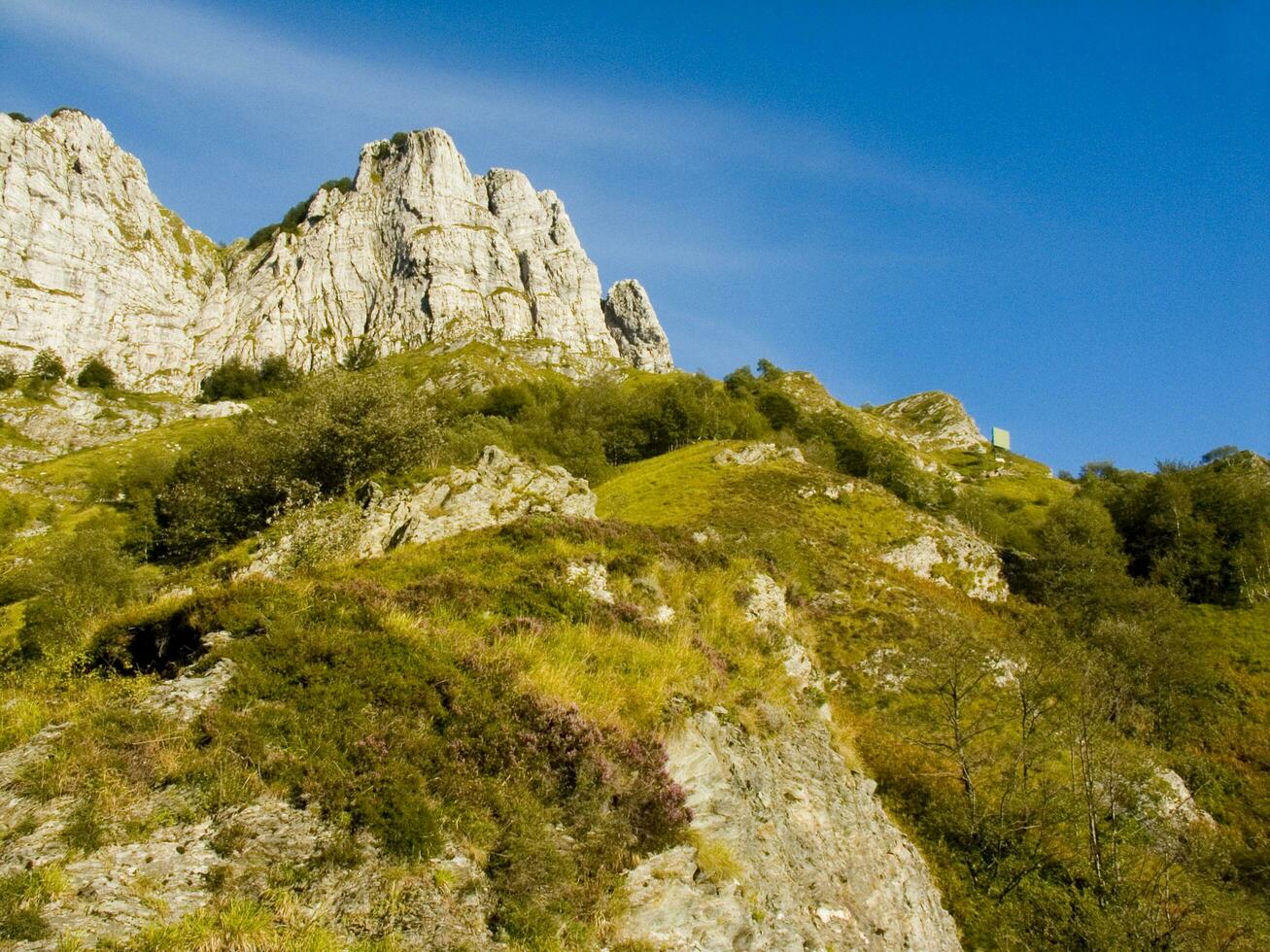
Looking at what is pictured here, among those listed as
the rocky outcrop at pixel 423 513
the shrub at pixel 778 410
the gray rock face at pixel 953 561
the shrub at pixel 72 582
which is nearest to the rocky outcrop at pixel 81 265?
the shrub at pixel 72 582

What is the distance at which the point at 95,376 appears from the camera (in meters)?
157

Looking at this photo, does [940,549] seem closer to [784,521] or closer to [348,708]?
[784,521]

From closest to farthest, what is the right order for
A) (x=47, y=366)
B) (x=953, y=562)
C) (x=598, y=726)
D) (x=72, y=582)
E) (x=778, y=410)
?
(x=598, y=726) → (x=72, y=582) → (x=953, y=562) → (x=778, y=410) → (x=47, y=366)

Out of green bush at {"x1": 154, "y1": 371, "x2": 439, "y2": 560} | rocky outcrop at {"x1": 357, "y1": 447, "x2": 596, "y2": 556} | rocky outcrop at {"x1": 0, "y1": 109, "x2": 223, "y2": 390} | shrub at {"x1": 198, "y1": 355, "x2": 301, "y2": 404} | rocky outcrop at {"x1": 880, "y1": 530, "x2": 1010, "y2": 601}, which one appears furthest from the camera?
shrub at {"x1": 198, "y1": 355, "x2": 301, "y2": 404}

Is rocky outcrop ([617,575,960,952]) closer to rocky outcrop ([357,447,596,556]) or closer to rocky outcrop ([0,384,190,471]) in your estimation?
rocky outcrop ([357,447,596,556])

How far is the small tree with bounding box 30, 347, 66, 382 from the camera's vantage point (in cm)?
14661

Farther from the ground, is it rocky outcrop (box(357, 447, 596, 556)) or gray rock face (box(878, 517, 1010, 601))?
gray rock face (box(878, 517, 1010, 601))

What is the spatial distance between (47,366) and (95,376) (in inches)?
386

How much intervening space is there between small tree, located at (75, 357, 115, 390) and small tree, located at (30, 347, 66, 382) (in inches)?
178

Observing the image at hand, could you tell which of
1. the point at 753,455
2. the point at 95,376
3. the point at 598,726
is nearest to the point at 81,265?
the point at 95,376

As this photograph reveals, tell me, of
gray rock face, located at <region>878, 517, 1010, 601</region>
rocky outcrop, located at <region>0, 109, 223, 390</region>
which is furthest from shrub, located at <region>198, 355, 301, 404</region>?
gray rock face, located at <region>878, 517, 1010, 601</region>

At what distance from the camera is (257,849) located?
7359 millimetres

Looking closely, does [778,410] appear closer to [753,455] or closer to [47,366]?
[753,455]

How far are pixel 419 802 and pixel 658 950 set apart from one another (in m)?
3.98
